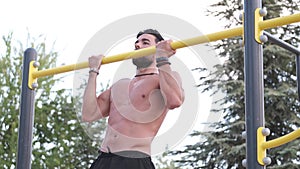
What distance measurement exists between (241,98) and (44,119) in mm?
2548

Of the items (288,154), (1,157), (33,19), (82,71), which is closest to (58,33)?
(33,19)

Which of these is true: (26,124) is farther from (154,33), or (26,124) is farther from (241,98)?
(241,98)

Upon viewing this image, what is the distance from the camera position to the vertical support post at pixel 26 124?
9.34 ft

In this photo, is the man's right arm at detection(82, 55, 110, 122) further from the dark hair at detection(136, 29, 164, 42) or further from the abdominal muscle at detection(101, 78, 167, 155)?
the dark hair at detection(136, 29, 164, 42)

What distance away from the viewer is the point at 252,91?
2086 millimetres

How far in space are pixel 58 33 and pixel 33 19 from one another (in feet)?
1.33

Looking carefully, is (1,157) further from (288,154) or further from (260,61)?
(260,61)

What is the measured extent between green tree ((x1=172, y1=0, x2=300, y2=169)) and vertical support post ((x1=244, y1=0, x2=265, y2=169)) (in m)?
4.92

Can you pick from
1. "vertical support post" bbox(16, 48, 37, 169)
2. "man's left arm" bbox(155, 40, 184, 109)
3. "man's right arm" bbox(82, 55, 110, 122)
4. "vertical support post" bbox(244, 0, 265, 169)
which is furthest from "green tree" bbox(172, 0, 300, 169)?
"man's left arm" bbox(155, 40, 184, 109)

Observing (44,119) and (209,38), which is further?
(44,119)

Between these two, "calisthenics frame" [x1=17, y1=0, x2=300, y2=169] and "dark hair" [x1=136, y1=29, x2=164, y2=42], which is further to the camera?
"dark hair" [x1=136, y1=29, x2=164, y2=42]

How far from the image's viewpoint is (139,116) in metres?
2.15

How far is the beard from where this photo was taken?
225 cm

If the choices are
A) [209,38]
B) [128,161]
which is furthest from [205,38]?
[128,161]
